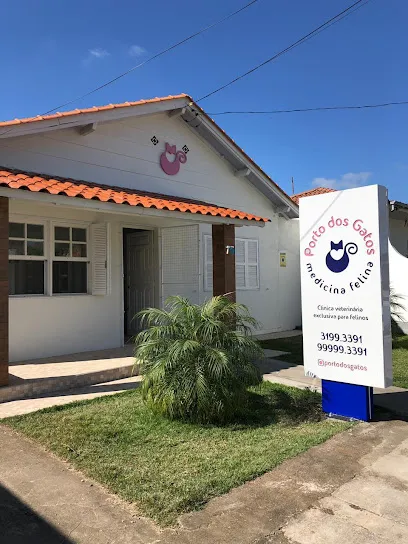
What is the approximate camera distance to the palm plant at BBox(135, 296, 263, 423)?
4.85 metres

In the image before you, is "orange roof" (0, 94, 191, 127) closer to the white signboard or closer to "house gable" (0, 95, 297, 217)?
"house gable" (0, 95, 297, 217)

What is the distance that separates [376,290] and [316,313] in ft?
2.52

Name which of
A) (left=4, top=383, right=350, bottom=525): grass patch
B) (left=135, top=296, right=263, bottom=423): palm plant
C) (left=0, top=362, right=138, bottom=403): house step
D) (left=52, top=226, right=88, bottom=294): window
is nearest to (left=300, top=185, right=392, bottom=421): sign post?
(left=4, top=383, right=350, bottom=525): grass patch

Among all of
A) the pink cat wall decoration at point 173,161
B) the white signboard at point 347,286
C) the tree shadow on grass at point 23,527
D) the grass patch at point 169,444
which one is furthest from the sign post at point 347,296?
the pink cat wall decoration at point 173,161

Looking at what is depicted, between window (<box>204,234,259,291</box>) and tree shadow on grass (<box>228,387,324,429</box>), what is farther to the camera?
window (<box>204,234,259,291</box>)

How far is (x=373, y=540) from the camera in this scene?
2861 mm

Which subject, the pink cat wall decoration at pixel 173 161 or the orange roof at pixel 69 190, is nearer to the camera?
the orange roof at pixel 69 190

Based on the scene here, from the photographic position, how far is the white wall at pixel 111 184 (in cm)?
770

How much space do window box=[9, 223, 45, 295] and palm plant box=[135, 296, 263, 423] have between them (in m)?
3.37

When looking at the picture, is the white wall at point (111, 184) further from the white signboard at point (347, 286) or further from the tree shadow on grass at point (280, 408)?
the white signboard at point (347, 286)

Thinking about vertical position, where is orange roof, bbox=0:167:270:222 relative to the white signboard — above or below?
above

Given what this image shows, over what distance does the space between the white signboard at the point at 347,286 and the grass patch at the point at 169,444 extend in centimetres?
72

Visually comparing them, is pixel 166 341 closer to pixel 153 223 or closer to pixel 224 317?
pixel 224 317

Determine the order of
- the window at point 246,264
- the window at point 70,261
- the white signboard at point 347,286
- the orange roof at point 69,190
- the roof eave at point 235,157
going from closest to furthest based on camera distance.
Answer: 1. the white signboard at point 347,286
2. the orange roof at point 69,190
3. the window at point 70,261
4. the roof eave at point 235,157
5. the window at point 246,264
